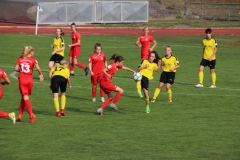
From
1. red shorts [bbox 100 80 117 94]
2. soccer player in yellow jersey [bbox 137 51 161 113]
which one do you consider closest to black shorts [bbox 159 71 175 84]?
soccer player in yellow jersey [bbox 137 51 161 113]

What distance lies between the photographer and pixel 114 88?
64.2ft

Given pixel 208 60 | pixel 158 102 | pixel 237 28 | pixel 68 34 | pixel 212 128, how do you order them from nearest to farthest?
1. pixel 212 128
2. pixel 158 102
3. pixel 208 60
4. pixel 68 34
5. pixel 237 28

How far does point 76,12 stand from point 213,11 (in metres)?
20.5

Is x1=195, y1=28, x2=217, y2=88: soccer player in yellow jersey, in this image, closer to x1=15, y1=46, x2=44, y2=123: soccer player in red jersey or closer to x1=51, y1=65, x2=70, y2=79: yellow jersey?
x1=51, y1=65, x2=70, y2=79: yellow jersey

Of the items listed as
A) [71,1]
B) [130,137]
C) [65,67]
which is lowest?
[130,137]

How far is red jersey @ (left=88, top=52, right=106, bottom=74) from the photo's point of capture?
22.6 m

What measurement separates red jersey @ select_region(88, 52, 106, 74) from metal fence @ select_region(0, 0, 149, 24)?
3832 cm

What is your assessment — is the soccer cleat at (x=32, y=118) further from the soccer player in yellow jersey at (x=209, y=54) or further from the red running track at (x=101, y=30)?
the red running track at (x=101, y=30)

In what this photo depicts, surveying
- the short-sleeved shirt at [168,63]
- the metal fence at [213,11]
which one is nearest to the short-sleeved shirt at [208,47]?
the short-sleeved shirt at [168,63]

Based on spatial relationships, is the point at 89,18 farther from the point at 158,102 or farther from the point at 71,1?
the point at 158,102

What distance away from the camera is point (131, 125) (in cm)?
1820

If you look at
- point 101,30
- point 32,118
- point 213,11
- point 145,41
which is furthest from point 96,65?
point 213,11

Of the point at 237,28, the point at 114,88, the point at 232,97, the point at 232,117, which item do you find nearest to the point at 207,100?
the point at 232,97

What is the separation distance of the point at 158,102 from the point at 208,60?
5077mm
